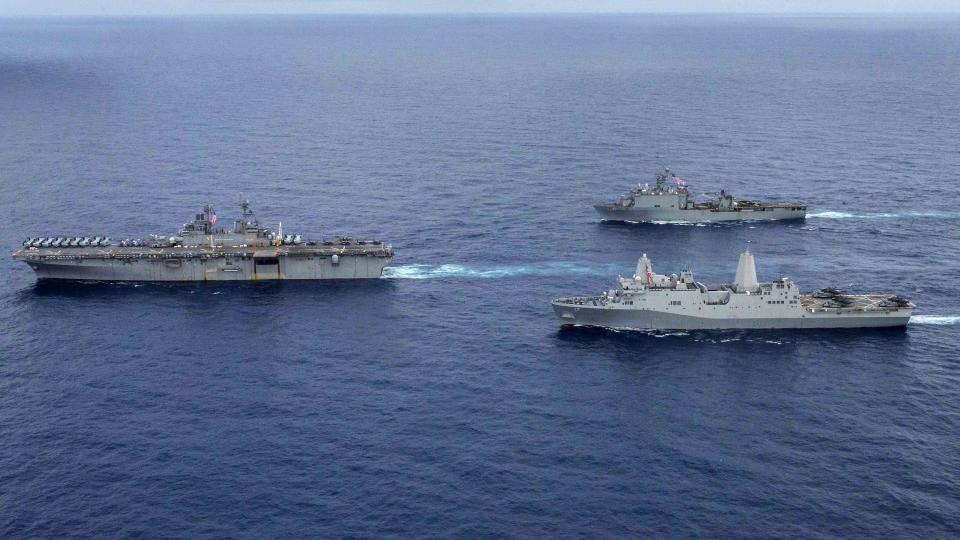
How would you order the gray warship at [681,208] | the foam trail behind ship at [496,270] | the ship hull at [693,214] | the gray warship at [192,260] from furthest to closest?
the gray warship at [681,208], the ship hull at [693,214], the foam trail behind ship at [496,270], the gray warship at [192,260]

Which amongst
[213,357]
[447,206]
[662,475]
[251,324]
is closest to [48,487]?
[213,357]

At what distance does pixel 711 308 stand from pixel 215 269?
227 ft

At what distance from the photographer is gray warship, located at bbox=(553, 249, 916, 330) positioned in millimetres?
116000

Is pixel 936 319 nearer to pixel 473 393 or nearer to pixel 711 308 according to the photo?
pixel 711 308

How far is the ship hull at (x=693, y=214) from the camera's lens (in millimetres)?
161625

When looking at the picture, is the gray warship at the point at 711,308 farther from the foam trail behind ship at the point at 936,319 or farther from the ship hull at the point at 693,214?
the ship hull at the point at 693,214

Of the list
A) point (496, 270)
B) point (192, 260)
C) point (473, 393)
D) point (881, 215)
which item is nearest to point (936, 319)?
point (881, 215)

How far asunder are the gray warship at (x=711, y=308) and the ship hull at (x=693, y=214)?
45256mm

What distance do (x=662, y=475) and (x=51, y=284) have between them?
9313cm

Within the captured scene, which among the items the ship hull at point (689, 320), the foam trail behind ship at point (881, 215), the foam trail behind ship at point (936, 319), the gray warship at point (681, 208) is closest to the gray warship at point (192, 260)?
the ship hull at point (689, 320)

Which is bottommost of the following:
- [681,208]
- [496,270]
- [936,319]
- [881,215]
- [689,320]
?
[689,320]

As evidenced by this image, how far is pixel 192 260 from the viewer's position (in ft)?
440

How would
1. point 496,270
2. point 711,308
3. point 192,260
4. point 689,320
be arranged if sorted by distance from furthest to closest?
point 496,270 < point 192,260 < point 689,320 < point 711,308

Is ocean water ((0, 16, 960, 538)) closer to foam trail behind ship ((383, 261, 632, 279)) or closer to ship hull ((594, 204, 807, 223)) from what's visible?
foam trail behind ship ((383, 261, 632, 279))
